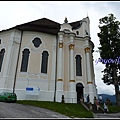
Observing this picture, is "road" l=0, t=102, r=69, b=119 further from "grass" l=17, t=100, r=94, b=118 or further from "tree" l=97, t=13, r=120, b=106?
"tree" l=97, t=13, r=120, b=106

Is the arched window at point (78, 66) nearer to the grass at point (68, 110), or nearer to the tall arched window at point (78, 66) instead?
the tall arched window at point (78, 66)

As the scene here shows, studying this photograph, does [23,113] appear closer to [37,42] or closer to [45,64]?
[45,64]

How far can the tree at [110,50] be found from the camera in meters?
21.0

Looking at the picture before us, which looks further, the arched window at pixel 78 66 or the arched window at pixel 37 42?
the arched window at pixel 37 42

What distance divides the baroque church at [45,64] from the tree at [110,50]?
2.77m

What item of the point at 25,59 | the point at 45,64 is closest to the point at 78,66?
the point at 45,64

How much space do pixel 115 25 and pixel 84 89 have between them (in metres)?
11.6

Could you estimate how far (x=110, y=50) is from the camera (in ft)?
70.1

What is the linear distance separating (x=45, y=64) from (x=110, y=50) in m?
10.5

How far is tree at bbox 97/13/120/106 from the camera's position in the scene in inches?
825

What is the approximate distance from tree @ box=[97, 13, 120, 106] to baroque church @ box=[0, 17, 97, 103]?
277 cm

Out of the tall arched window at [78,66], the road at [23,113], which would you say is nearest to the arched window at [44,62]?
the tall arched window at [78,66]

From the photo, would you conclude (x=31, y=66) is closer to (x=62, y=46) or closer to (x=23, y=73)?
(x=23, y=73)

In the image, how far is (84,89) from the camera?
22.0 meters
